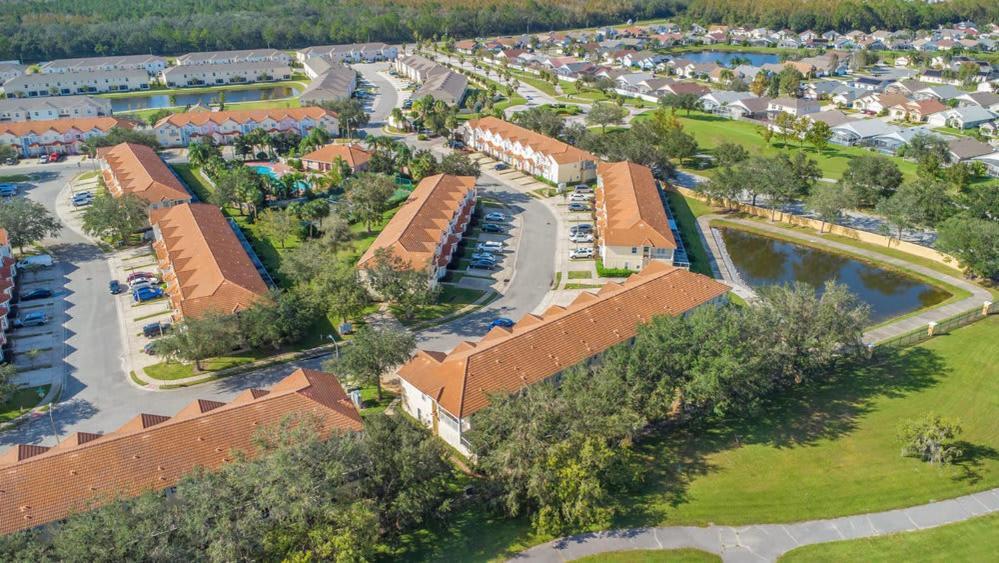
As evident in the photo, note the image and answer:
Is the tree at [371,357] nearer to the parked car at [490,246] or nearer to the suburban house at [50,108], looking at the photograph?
the parked car at [490,246]

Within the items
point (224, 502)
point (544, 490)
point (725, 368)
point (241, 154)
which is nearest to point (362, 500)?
point (224, 502)

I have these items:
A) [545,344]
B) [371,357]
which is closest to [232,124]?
[371,357]

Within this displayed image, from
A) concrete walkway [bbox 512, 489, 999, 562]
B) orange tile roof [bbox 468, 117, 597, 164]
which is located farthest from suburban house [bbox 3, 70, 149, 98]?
concrete walkway [bbox 512, 489, 999, 562]

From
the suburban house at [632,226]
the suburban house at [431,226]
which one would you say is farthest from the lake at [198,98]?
the suburban house at [632,226]

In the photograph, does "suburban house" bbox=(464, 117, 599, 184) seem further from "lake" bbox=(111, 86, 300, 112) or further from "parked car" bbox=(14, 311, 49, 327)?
"lake" bbox=(111, 86, 300, 112)

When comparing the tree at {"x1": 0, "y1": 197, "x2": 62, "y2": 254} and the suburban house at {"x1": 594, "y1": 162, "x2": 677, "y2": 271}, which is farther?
the tree at {"x1": 0, "y1": 197, "x2": 62, "y2": 254}

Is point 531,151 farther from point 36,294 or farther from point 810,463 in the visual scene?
point 810,463
